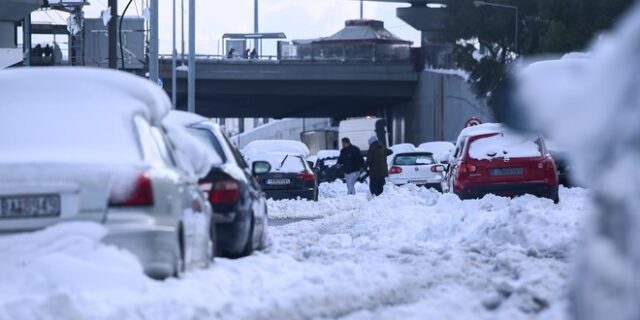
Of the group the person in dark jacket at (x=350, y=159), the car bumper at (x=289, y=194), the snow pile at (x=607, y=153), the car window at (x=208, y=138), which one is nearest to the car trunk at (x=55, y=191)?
the snow pile at (x=607, y=153)

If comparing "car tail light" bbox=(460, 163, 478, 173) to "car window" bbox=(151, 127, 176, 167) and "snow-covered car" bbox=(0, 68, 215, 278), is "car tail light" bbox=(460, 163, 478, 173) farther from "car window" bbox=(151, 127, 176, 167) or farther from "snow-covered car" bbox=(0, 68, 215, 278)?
"car window" bbox=(151, 127, 176, 167)

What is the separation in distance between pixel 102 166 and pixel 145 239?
0.51 m

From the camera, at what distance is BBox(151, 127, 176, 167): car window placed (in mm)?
10628

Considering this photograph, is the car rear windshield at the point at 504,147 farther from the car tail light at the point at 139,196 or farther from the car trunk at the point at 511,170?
the car tail light at the point at 139,196

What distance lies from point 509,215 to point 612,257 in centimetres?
1302

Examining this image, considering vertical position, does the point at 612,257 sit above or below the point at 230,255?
above

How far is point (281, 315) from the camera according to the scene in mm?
9273

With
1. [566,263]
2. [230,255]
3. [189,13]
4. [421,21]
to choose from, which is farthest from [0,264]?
[421,21]

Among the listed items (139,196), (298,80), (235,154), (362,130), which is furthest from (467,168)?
(298,80)

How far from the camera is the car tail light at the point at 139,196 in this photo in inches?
368

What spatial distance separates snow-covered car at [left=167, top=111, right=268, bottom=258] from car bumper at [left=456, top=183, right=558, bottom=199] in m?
13.1

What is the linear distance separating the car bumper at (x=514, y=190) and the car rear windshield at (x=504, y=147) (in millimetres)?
502

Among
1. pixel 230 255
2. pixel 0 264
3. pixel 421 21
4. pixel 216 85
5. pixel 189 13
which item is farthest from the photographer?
pixel 421 21

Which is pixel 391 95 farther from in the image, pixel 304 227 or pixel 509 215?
pixel 509 215
